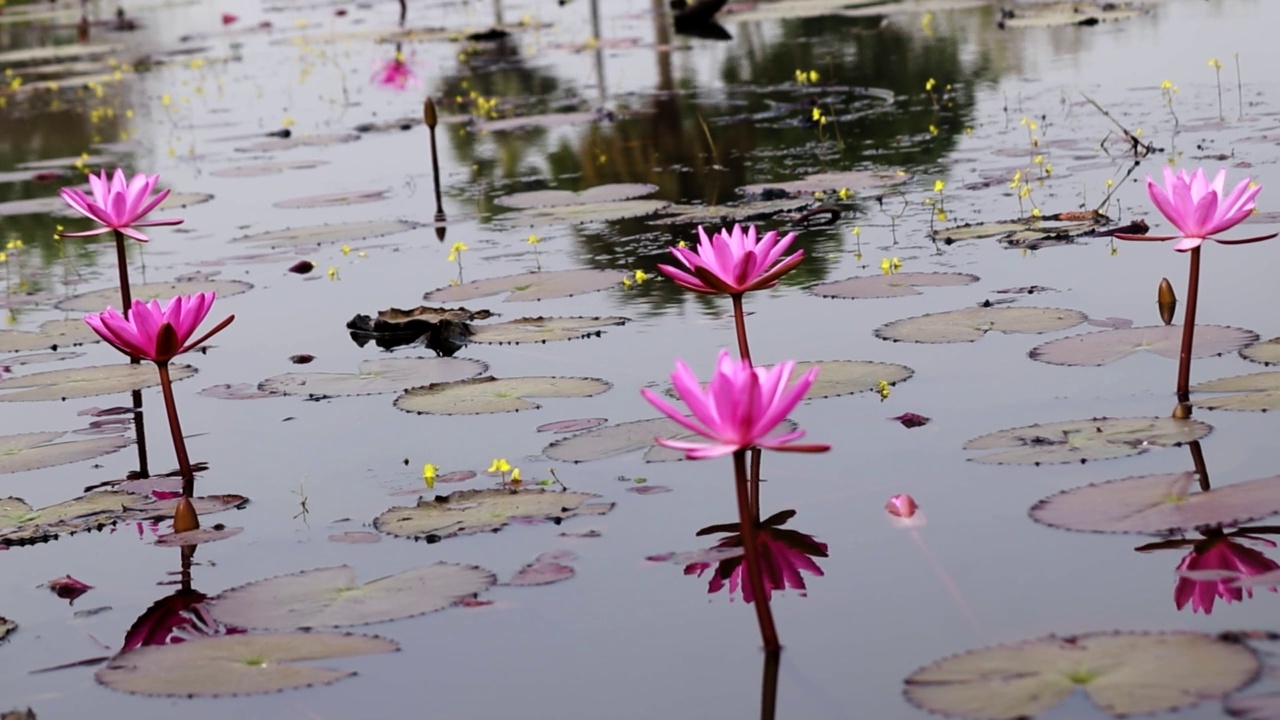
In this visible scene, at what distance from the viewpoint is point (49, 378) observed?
13.8 ft

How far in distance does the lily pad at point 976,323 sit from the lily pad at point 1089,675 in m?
1.67

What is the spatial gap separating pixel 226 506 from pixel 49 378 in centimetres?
132

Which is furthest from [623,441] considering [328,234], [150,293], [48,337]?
[328,234]

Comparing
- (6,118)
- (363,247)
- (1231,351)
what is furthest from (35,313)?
(6,118)

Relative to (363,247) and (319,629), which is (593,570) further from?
(363,247)

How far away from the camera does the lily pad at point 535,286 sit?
185 inches

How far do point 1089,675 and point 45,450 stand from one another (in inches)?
94.6

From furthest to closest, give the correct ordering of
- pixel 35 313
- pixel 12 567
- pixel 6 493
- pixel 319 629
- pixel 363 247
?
pixel 363 247, pixel 35 313, pixel 6 493, pixel 12 567, pixel 319 629

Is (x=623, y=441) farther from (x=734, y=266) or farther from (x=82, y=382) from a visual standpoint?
(x=82, y=382)

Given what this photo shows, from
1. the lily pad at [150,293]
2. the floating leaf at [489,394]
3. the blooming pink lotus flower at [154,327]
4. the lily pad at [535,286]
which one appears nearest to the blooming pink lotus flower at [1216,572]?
the floating leaf at [489,394]

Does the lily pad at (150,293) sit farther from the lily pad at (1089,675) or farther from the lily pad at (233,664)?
the lily pad at (1089,675)

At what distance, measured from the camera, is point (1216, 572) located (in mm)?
2328

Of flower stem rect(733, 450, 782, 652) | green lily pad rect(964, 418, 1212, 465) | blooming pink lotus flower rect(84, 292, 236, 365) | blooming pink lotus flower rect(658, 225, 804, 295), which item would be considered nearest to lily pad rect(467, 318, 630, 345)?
blooming pink lotus flower rect(84, 292, 236, 365)

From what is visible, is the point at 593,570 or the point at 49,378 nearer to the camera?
the point at 593,570
